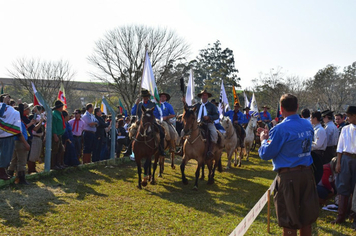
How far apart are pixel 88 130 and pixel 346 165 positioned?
9.10 metres

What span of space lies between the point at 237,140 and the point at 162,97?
414 cm

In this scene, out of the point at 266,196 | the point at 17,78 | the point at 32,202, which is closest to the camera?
the point at 266,196

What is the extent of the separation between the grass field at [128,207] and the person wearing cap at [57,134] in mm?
391

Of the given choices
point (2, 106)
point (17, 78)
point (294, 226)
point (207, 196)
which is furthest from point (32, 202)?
point (17, 78)

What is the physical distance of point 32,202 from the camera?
287 inches

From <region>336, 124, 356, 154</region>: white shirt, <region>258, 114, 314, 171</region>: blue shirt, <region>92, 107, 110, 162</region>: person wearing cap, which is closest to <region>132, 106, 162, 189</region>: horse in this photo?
<region>92, 107, 110, 162</region>: person wearing cap

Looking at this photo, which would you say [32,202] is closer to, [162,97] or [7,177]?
[7,177]

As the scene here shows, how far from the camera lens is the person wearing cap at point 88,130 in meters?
12.6

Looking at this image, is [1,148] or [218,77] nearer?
[1,148]

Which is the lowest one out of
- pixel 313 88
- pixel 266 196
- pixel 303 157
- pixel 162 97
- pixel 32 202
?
pixel 32 202

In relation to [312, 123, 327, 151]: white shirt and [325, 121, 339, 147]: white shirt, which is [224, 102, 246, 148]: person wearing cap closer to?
[325, 121, 339, 147]: white shirt

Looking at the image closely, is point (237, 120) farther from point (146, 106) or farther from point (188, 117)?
point (188, 117)

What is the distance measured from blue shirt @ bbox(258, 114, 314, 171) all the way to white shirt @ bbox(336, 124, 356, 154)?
7.80 ft

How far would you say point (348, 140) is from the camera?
21.2 feet
